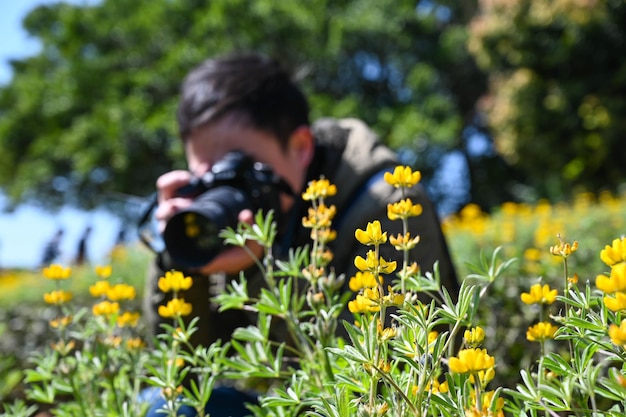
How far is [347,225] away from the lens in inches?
57.8

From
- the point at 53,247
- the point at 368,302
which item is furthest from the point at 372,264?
the point at 53,247

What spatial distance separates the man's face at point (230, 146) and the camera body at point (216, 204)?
12 centimetres

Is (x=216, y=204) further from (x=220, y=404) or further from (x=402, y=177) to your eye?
(x=402, y=177)

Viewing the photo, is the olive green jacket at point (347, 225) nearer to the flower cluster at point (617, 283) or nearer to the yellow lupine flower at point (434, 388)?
the yellow lupine flower at point (434, 388)

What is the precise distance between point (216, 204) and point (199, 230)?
8 cm

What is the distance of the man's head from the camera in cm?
151

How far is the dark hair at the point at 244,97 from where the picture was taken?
1546mm

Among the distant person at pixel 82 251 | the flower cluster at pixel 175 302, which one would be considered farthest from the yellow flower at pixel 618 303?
the distant person at pixel 82 251

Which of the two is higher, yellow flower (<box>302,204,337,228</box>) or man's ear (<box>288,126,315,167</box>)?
man's ear (<box>288,126,315,167</box>)

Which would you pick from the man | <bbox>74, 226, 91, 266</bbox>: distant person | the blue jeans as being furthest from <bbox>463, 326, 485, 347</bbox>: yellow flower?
<bbox>74, 226, 91, 266</bbox>: distant person

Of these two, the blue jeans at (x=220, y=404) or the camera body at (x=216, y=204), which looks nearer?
the blue jeans at (x=220, y=404)

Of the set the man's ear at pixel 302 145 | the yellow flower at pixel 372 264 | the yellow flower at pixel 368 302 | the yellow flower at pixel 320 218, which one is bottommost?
the yellow flower at pixel 368 302

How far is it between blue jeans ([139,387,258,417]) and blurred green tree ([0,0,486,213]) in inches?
436

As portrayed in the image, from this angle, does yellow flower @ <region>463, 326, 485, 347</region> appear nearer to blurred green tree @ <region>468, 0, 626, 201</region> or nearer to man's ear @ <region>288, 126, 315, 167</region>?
man's ear @ <region>288, 126, 315, 167</region>
